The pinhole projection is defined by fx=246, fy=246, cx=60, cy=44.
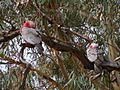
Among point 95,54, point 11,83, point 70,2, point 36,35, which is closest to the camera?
point 36,35

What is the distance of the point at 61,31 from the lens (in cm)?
181

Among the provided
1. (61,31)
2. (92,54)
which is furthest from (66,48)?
(61,31)

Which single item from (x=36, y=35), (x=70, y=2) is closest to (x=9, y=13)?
(x=70, y=2)

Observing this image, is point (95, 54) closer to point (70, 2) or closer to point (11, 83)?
point (11, 83)

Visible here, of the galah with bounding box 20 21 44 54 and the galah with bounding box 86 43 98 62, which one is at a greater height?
the galah with bounding box 20 21 44 54

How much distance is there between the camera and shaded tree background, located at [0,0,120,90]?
178 cm

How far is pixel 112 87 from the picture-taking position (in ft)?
6.97

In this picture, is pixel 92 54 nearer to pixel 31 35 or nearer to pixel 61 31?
pixel 31 35

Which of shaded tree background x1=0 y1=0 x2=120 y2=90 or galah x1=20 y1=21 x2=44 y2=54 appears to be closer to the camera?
galah x1=20 y1=21 x2=44 y2=54

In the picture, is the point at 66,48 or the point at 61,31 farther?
the point at 61,31

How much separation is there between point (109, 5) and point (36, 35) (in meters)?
0.93

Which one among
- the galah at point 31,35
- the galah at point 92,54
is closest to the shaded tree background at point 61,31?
the galah at point 92,54

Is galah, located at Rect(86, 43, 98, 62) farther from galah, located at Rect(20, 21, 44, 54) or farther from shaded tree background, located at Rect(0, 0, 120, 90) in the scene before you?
shaded tree background, located at Rect(0, 0, 120, 90)

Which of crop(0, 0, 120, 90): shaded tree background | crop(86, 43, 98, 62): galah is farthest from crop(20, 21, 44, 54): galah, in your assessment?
crop(0, 0, 120, 90): shaded tree background
